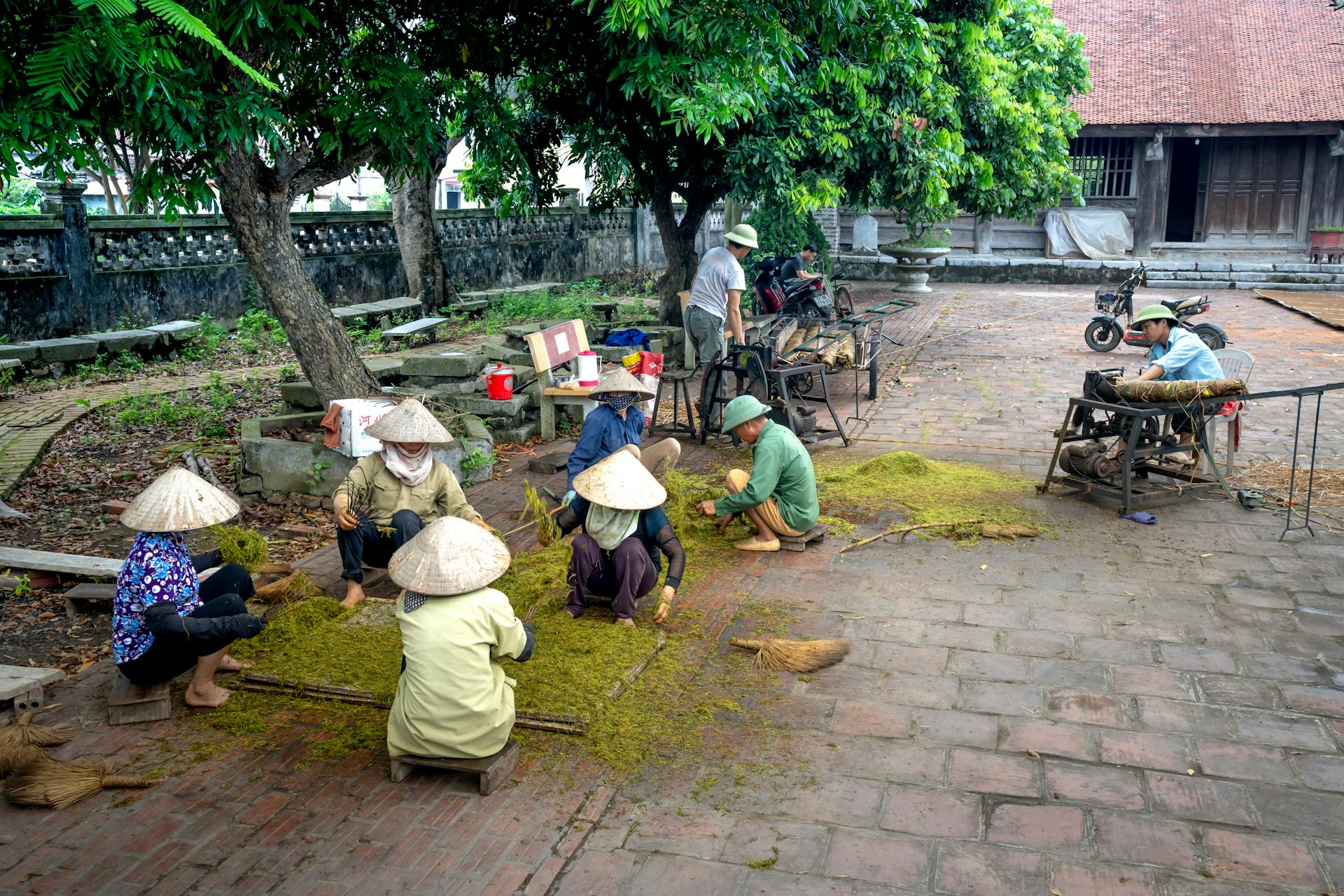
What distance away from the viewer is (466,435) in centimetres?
884

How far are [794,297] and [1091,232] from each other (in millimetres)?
13675

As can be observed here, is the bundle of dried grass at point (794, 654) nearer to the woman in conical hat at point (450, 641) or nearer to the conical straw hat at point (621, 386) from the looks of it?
the woman in conical hat at point (450, 641)

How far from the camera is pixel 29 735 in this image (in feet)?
14.5

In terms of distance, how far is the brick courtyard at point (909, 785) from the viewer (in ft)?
12.0

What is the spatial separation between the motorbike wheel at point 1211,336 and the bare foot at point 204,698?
11233 millimetres

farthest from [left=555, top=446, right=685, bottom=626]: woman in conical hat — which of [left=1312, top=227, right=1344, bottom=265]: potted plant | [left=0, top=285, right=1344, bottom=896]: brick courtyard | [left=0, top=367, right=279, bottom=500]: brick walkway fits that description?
[left=1312, top=227, right=1344, bottom=265]: potted plant

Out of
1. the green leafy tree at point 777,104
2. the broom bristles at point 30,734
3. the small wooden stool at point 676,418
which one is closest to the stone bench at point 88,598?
the broom bristles at point 30,734

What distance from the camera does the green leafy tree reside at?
8.84m

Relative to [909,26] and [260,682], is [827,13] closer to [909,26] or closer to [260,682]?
[909,26]

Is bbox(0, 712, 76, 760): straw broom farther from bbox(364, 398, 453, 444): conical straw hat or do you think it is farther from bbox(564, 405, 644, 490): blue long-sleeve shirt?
bbox(564, 405, 644, 490): blue long-sleeve shirt

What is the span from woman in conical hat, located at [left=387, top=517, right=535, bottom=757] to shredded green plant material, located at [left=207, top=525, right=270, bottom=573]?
2664mm

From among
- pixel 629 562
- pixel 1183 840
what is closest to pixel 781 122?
pixel 629 562

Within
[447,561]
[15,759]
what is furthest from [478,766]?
[15,759]

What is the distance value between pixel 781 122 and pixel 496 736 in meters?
9.53
